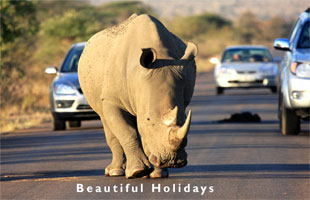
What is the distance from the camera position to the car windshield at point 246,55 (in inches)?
1087

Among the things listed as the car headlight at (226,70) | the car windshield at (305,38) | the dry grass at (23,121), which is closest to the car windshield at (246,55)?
the car headlight at (226,70)

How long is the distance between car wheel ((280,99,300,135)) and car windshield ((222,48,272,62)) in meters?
12.2

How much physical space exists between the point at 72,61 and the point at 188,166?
730 centimetres

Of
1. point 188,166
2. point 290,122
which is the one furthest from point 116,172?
point 290,122

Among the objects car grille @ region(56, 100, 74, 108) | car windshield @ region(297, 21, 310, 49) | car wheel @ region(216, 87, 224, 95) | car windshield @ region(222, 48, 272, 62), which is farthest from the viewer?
car wheel @ region(216, 87, 224, 95)

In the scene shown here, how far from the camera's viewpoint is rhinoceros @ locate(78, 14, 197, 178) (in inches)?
343

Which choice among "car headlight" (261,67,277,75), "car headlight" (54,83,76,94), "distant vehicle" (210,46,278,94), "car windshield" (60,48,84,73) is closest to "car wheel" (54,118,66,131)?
"car headlight" (54,83,76,94)

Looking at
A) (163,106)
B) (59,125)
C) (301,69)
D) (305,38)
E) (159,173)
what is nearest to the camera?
(163,106)

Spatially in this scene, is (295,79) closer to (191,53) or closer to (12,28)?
(191,53)

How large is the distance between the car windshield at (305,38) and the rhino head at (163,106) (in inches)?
257

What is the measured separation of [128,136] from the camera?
33.2 feet

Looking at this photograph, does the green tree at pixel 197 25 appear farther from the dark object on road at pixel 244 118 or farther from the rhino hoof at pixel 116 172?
the rhino hoof at pixel 116 172

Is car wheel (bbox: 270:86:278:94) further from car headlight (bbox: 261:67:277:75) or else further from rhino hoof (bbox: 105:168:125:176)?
rhino hoof (bbox: 105:168:125:176)

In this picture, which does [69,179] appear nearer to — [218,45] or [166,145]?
[166,145]
